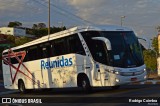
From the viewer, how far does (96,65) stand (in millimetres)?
19266

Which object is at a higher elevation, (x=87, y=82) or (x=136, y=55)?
(x=136, y=55)

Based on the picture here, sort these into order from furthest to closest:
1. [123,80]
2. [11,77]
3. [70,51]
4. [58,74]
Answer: [11,77], [58,74], [70,51], [123,80]

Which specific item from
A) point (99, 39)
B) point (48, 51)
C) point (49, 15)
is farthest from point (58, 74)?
point (49, 15)

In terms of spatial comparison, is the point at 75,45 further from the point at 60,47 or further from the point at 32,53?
the point at 32,53

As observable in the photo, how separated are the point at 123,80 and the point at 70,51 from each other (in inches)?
134

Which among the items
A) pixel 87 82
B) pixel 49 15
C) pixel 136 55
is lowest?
pixel 87 82

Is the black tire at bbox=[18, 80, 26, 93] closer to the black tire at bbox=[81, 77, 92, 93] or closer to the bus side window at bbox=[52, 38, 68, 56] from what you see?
the bus side window at bbox=[52, 38, 68, 56]

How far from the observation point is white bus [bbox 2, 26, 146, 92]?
18953mm

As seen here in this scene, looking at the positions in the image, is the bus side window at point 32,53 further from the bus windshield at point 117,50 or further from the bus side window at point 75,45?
the bus windshield at point 117,50

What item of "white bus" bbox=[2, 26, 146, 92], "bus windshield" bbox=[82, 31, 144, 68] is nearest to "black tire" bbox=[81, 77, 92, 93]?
"white bus" bbox=[2, 26, 146, 92]

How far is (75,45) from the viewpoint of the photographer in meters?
20.2

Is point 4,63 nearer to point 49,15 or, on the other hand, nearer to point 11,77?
point 11,77

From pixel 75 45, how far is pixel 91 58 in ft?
4.38

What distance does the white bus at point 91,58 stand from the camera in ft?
62.2
